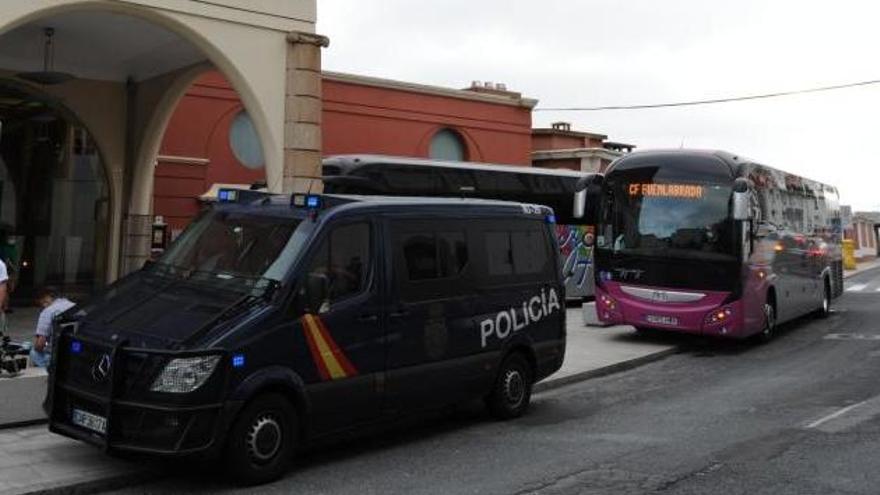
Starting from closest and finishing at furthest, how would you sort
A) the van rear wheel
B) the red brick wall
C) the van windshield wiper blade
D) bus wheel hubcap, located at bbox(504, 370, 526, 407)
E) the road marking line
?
the van windshield wiper blade → the van rear wheel → the road marking line → bus wheel hubcap, located at bbox(504, 370, 526, 407) → the red brick wall

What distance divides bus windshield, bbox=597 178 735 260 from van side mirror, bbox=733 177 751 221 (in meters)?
0.26

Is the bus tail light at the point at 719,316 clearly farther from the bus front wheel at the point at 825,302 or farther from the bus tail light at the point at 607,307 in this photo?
the bus front wheel at the point at 825,302

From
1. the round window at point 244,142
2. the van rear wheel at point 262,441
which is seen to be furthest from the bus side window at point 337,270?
the round window at point 244,142

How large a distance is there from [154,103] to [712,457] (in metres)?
13.4

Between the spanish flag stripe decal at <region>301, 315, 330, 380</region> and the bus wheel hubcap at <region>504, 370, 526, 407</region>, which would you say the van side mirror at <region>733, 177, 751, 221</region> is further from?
the spanish flag stripe decal at <region>301, 315, 330, 380</region>

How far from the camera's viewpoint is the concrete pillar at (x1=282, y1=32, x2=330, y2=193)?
13148 mm

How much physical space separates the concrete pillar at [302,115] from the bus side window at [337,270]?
6.05m

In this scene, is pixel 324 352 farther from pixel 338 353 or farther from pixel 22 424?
pixel 22 424

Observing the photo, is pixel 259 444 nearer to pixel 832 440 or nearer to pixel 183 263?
pixel 183 263

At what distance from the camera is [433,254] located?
26.2ft

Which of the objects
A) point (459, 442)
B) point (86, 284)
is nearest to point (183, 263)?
point (459, 442)

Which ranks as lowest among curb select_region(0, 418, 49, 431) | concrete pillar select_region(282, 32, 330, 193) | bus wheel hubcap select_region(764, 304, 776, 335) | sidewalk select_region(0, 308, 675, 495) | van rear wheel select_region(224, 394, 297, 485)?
sidewalk select_region(0, 308, 675, 495)

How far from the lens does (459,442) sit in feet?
25.9

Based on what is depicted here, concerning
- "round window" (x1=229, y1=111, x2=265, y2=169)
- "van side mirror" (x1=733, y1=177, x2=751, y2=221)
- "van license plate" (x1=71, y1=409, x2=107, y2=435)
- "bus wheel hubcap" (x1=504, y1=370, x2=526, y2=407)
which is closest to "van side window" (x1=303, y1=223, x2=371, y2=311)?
"van license plate" (x1=71, y1=409, x2=107, y2=435)
